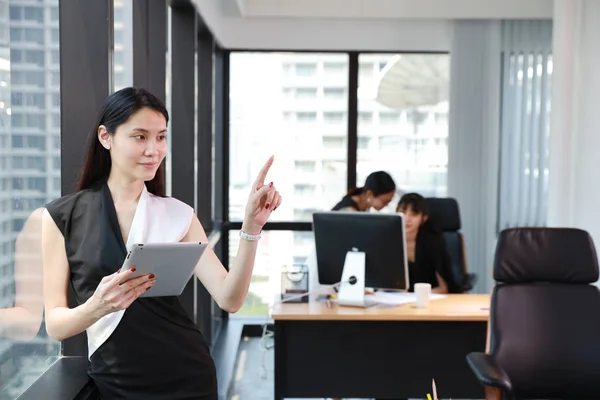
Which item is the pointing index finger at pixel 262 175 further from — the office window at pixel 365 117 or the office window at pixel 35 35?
the office window at pixel 365 117

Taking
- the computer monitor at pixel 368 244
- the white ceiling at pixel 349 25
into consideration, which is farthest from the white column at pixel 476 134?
the computer monitor at pixel 368 244

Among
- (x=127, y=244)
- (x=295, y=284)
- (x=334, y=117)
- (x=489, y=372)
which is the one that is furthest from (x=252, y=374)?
(x=127, y=244)

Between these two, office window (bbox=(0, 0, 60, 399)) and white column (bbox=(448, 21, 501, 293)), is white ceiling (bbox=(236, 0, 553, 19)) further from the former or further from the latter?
office window (bbox=(0, 0, 60, 399))

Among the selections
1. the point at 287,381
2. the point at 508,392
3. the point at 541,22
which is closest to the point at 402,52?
the point at 541,22

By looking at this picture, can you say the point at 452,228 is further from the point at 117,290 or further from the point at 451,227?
the point at 117,290

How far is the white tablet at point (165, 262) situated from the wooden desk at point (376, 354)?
189 cm

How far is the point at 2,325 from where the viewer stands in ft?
6.26

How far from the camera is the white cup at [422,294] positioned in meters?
A: 3.79

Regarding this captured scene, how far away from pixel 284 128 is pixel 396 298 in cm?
281

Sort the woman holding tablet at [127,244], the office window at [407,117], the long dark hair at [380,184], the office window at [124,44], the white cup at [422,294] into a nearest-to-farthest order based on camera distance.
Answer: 1. the woman holding tablet at [127,244]
2. the office window at [124,44]
3. the white cup at [422,294]
4. the long dark hair at [380,184]
5. the office window at [407,117]

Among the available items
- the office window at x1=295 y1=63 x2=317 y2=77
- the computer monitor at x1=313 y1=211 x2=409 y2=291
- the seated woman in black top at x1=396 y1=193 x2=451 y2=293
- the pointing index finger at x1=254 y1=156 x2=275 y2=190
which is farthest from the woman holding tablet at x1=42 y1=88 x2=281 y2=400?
the office window at x1=295 y1=63 x2=317 y2=77

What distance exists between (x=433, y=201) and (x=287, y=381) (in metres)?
1.70

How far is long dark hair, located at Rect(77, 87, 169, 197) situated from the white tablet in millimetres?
328

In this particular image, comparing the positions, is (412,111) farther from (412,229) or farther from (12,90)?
(12,90)
